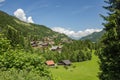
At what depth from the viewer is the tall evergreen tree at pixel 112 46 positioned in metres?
23.0

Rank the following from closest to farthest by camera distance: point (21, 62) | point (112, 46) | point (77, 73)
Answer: point (21, 62), point (112, 46), point (77, 73)

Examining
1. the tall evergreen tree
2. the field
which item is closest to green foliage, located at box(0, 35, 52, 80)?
the tall evergreen tree

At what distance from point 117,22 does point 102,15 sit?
2.06 m

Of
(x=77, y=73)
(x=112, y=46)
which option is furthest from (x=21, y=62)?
(x=77, y=73)

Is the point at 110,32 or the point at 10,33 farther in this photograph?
the point at 10,33

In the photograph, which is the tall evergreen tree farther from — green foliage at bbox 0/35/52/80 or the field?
the field

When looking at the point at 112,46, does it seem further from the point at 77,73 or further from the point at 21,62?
the point at 77,73

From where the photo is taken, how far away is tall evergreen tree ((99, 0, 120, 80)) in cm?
2298

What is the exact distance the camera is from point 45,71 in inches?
811

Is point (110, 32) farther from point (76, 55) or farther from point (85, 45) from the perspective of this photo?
point (85, 45)

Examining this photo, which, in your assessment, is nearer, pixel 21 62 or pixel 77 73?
pixel 21 62

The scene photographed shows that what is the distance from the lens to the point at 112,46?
23219 mm

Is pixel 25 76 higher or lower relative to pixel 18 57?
lower

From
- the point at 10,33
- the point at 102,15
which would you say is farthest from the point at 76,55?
the point at 102,15
